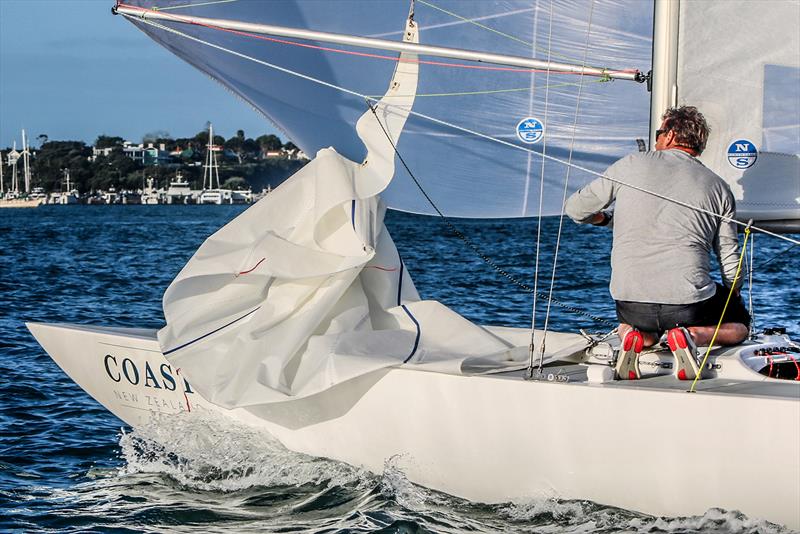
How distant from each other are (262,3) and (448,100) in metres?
1.32

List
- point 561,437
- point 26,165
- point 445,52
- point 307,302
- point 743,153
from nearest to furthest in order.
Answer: point 561,437 → point 307,302 → point 743,153 → point 445,52 → point 26,165

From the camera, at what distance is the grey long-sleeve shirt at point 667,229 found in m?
4.22

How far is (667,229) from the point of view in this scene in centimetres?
423

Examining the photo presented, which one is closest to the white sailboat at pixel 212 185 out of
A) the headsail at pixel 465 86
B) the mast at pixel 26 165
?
the mast at pixel 26 165

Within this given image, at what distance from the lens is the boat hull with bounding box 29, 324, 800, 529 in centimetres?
378

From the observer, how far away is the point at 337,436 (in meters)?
4.79

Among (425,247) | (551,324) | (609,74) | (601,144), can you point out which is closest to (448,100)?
(601,144)

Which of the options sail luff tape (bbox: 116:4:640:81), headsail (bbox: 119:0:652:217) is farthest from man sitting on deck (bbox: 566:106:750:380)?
headsail (bbox: 119:0:652:217)

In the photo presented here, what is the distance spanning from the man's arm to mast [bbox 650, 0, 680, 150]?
91 cm

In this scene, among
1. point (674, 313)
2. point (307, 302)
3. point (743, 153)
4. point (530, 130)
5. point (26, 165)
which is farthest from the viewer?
point (26, 165)

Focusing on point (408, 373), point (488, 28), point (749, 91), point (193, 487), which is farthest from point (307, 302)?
point (488, 28)

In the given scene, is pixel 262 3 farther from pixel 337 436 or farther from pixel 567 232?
pixel 567 232

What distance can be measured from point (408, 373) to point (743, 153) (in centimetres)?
185

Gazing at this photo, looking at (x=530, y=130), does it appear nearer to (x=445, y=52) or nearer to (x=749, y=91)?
(x=445, y=52)
